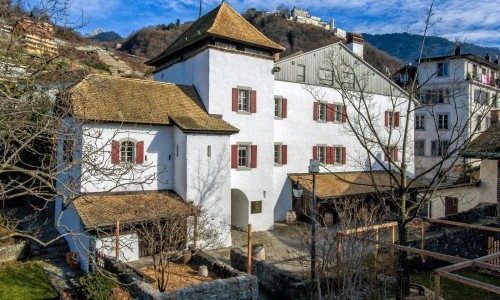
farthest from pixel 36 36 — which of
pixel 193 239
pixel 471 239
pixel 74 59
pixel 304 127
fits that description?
pixel 304 127

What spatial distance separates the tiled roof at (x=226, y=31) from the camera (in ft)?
73.5

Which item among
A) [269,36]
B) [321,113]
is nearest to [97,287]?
[321,113]

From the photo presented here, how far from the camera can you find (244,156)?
75.7ft

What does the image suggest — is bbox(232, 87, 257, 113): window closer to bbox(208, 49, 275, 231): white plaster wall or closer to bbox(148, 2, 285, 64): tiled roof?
bbox(208, 49, 275, 231): white plaster wall

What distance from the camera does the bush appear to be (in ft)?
40.0

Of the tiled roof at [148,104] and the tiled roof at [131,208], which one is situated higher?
the tiled roof at [148,104]

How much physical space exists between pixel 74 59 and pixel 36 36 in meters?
1.04

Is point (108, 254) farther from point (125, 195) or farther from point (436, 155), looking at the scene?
point (436, 155)

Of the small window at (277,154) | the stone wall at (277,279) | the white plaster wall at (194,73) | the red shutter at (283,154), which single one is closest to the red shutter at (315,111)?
the red shutter at (283,154)

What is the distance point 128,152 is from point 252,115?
24.7 feet

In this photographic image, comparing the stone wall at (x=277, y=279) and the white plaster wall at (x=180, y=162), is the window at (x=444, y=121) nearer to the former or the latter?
the white plaster wall at (x=180, y=162)

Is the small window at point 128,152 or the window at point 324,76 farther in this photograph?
the window at point 324,76

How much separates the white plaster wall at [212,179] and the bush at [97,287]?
696 cm

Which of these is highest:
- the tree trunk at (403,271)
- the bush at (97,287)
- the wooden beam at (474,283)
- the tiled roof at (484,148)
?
the tiled roof at (484,148)
